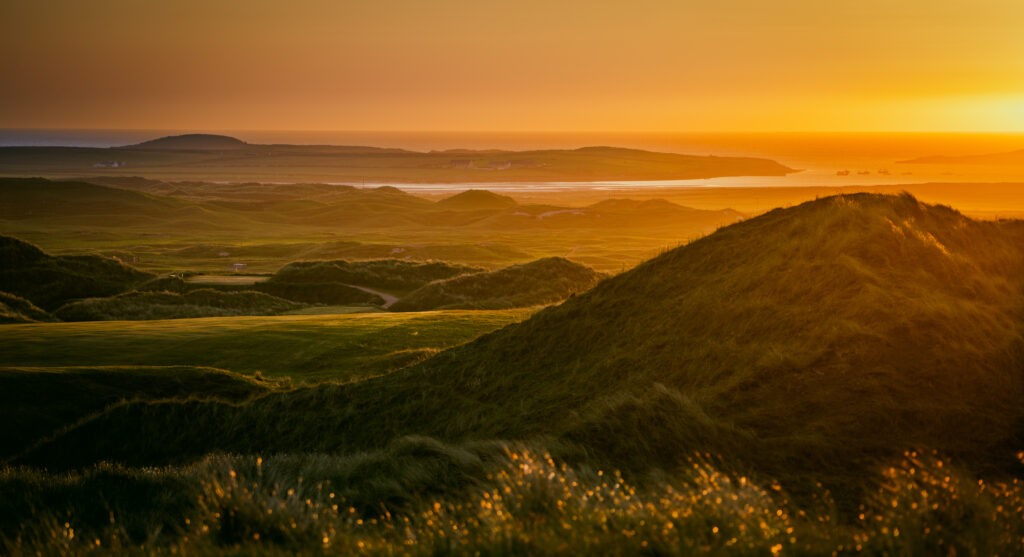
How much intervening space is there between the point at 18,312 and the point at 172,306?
26.8 feet

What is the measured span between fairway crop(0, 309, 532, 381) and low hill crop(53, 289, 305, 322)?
38.0ft

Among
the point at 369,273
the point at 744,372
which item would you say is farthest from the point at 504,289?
the point at 744,372

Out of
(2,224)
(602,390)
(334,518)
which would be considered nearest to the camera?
(334,518)

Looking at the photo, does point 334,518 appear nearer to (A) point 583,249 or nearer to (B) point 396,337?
(B) point 396,337

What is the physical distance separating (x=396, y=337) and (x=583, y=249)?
3409 inches

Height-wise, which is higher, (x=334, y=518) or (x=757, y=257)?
(x=757, y=257)

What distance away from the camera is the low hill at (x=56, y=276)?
53.2 metres

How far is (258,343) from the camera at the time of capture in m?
27.8

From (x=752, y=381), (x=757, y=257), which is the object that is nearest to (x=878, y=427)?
(x=752, y=381)

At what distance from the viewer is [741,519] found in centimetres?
541

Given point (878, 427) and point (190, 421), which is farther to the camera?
point (190, 421)

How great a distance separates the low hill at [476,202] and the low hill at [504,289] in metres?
125

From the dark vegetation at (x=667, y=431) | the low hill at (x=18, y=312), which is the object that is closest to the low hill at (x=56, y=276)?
the low hill at (x=18, y=312)

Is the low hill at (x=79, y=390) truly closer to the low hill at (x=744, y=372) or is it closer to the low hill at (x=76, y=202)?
the low hill at (x=744, y=372)
